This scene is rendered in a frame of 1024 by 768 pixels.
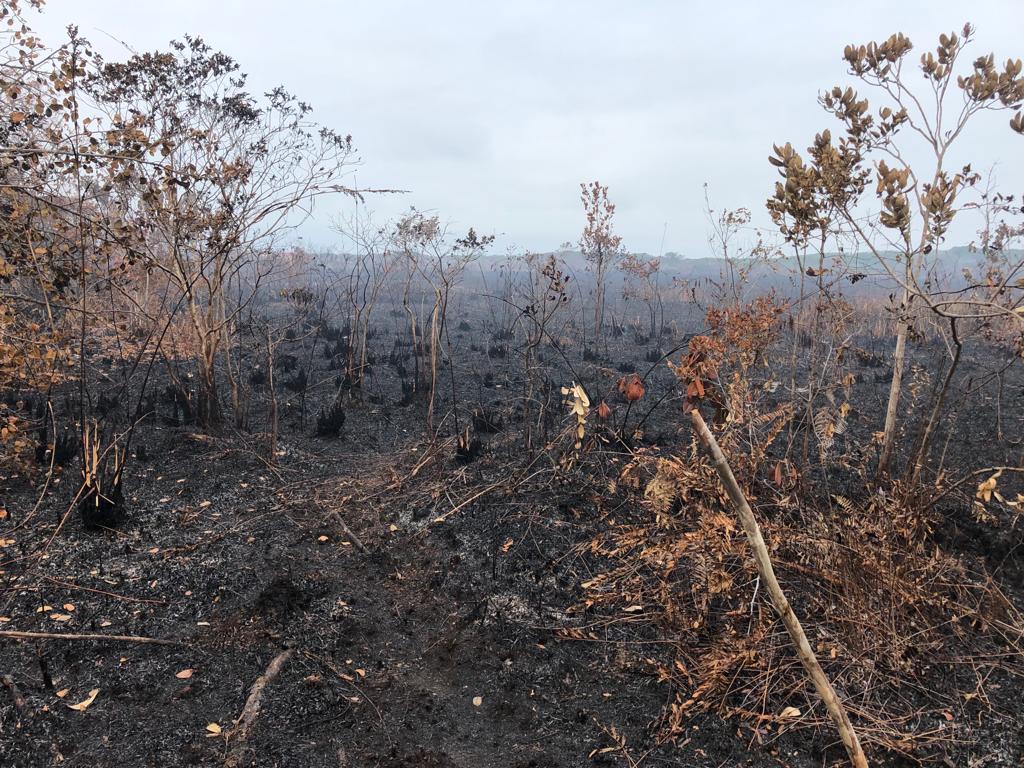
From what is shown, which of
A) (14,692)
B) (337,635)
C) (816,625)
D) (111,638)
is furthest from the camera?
(337,635)

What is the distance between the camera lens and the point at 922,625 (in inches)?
119

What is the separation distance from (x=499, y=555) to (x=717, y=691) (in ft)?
5.59

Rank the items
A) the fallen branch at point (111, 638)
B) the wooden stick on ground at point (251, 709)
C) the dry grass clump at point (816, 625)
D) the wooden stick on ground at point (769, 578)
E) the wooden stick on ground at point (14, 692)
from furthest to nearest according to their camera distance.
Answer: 1. the fallen branch at point (111, 638)
2. the dry grass clump at point (816, 625)
3. the wooden stick on ground at point (14, 692)
4. the wooden stick on ground at point (251, 709)
5. the wooden stick on ground at point (769, 578)

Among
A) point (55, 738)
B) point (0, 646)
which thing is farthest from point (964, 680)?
point (0, 646)

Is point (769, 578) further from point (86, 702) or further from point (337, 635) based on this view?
point (86, 702)

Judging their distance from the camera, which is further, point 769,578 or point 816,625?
point 816,625

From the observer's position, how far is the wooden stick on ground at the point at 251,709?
2.35 metres

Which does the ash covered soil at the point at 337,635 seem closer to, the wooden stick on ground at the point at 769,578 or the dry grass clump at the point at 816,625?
the dry grass clump at the point at 816,625

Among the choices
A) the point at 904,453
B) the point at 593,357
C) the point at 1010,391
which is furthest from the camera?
the point at 593,357

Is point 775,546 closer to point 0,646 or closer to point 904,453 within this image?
point 904,453

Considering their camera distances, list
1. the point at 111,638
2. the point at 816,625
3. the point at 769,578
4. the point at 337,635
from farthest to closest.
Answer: the point at 337,635, the point at 816,625, the point at 111,638, the point at 769,578

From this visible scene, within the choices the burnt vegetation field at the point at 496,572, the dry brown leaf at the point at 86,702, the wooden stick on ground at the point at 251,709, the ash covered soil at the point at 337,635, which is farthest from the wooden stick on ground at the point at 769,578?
the dry brown leaf at the point at 86,702

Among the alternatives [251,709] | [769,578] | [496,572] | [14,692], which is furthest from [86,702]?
[769,578]

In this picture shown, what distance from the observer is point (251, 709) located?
8.47ft
